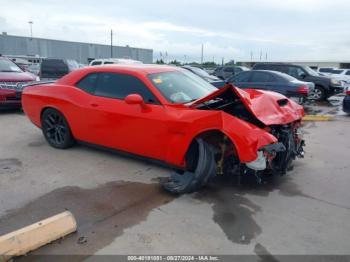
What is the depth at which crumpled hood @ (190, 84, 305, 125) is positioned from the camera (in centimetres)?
377

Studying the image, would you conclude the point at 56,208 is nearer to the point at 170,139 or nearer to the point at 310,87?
the point at 170,139

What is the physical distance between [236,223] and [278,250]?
21.1 inches

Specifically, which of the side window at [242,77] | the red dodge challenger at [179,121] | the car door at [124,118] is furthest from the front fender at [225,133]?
the side window at [242,77]

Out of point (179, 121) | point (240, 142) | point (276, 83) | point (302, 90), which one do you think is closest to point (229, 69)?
point (276, 83)

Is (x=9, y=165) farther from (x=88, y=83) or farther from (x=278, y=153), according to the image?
(x=278, y=153)

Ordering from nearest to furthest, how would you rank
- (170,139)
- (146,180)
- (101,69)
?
(170,139) → (146,180) → (101,69)

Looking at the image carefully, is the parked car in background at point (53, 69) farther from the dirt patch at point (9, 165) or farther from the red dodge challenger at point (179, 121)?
the dirt patch at point (9, 165)

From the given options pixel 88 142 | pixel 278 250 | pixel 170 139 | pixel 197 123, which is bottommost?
pixel 278 250

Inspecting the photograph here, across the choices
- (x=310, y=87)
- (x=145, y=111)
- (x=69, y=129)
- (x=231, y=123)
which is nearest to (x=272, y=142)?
(x=231, y=123)

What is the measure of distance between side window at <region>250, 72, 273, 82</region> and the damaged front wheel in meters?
7.92

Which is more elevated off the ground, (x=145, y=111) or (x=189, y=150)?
(x=145, y=111)

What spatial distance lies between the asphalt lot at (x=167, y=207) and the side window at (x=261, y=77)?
6242 millimetres

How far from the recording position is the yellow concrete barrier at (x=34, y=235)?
2656 millimetres

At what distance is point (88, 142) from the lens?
5188 mm
